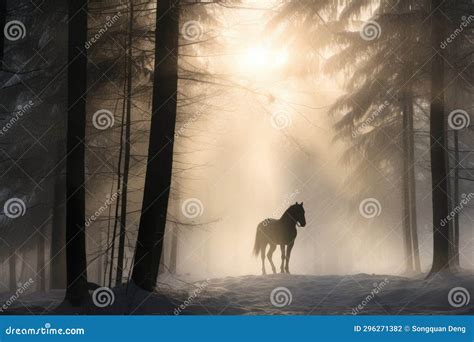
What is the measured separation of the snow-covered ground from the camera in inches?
352

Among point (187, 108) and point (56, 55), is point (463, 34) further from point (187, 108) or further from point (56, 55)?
point (56, 55)

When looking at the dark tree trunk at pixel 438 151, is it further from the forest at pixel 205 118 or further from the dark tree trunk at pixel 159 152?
the dark tree trunk at pixel 159 152

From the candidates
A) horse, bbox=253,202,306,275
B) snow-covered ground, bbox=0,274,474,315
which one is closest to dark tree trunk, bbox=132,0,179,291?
snow-covered ground, bbox=0,274,474,315

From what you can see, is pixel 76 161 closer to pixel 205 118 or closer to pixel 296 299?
pixel 205 118

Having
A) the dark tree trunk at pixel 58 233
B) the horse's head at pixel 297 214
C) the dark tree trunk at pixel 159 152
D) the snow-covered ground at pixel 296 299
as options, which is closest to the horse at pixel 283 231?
the horse's head at pixel 297 214

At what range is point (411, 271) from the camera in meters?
21.0

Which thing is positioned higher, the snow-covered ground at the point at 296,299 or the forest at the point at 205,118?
the forest at the point at 205,118

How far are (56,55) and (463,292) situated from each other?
44.6 ft

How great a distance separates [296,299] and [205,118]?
5.76 m

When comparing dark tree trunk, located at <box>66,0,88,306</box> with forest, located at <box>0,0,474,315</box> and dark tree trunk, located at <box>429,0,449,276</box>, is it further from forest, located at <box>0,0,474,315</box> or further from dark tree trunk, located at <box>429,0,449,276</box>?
dark tree trunk, located at <box>429,0,449,276</box>

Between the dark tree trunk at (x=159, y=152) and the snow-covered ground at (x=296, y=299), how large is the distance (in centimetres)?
60

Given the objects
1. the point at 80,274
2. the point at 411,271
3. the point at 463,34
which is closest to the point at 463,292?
the point at 80,274

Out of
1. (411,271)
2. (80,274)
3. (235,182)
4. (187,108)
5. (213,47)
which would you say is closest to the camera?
(80,274)

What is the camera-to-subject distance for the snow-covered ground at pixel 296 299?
895cm
